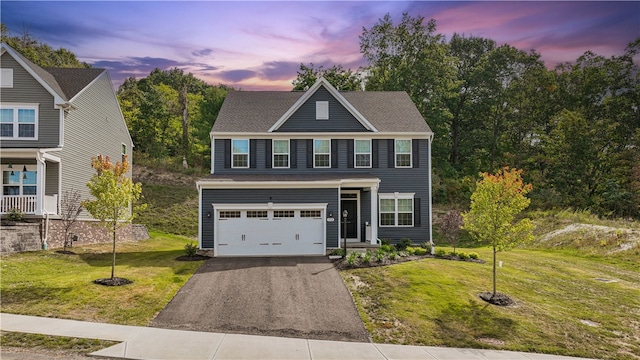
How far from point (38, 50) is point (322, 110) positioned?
39.6m

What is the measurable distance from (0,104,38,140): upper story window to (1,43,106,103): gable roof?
52.3 inches

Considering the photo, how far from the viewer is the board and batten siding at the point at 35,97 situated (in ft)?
75.0

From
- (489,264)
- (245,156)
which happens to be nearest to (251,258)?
(245,156)

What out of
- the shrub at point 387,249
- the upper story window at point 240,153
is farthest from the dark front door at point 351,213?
the upper story window at point 240,153

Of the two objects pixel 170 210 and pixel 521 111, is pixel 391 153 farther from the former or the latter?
pixel 521 111

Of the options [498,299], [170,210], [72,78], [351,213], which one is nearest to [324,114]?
[351,213]

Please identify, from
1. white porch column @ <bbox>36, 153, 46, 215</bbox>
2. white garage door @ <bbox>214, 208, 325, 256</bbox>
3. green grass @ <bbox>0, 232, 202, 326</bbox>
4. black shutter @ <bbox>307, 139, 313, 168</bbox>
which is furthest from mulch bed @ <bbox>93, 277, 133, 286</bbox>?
black shutter @ <bbox>307, 139, 313, 168</bbox>

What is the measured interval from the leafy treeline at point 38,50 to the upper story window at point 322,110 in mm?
30893

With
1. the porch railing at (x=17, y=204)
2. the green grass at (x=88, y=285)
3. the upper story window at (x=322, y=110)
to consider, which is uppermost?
the upper story window at (x=322, y=110)

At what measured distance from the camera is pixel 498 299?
48.5 feet

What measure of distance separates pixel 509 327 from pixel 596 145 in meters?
30.9

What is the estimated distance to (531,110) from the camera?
4516cm

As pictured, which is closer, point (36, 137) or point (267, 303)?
point (267, 303)

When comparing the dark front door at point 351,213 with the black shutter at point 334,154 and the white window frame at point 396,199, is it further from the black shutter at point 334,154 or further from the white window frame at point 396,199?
the black shutter at point 334,154
